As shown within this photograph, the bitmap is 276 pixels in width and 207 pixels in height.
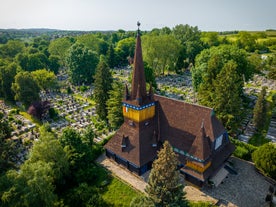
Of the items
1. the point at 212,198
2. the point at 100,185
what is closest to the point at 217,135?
the point at 212,198

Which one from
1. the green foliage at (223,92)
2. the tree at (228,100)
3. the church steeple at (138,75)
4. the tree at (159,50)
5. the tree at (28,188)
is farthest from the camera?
the tree at (159,50)

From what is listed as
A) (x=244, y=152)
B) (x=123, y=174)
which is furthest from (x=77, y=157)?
(x=244, y=152)

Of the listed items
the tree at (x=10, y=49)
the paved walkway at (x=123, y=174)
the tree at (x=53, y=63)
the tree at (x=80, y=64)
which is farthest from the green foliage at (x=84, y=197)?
the tree at (x=10, y=49)

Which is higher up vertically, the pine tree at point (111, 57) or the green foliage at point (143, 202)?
the pine tree at point (111, 57)

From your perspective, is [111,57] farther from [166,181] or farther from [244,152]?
[166,181]

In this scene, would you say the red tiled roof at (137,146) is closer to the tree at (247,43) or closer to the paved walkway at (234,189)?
the paved walkway at (234,189)

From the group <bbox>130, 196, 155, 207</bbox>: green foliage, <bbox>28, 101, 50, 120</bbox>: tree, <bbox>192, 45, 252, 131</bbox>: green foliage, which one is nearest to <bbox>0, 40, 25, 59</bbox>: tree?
<bbox>28, 101, 50, 120</bbox>: tree
